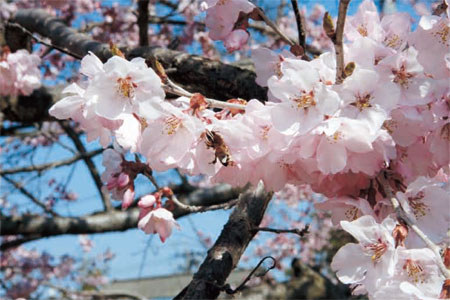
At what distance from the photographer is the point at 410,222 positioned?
2.28 feet

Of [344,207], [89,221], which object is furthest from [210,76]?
[89,221]

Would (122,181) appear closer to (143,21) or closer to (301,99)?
(301,99)

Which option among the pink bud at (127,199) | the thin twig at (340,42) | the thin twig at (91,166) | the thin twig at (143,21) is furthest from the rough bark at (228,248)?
the thin twig at (91,166)

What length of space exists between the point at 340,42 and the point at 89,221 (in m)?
2.73

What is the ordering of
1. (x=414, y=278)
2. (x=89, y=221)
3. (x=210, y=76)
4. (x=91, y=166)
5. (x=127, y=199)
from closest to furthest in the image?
(x=414, y=278), (x=127, y=199), (x=210, y=76), (x=89, y=221), (x=91, y=166)

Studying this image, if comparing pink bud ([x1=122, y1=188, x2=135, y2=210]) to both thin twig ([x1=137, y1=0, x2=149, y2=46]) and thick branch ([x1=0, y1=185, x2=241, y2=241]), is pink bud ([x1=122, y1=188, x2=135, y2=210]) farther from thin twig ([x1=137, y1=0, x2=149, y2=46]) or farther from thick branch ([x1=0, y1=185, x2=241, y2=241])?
thick branch ([x1=0, y1=185, x2=241, y2=241])

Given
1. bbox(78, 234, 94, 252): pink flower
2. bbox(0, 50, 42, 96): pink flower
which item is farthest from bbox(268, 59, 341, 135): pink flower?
bbox(78, 234, 94, 252): pink flower

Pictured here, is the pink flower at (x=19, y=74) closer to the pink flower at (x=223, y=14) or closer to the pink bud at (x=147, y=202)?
the pink bud at (x=147, y=202)

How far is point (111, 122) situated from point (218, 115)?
0.17 metres

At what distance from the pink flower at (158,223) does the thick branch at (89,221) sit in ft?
5.31

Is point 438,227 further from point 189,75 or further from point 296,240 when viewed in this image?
point 296,240

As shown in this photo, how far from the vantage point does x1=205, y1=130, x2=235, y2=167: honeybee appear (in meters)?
0.77

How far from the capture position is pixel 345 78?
2.44 feet

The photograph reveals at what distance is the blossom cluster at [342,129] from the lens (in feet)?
2.38
